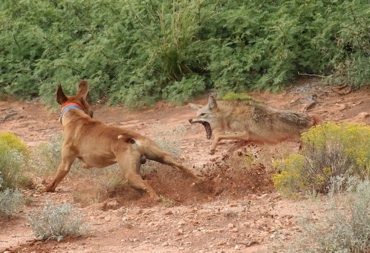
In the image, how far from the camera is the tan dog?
1163 centimetres

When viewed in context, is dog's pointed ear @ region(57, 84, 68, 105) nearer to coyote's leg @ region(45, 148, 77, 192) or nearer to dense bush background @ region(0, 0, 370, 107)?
coyote's leg @ region(45, 148, 77, 192)

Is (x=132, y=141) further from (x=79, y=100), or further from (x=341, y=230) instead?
(x=341, y=230)

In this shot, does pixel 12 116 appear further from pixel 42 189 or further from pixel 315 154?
pixel 315 154

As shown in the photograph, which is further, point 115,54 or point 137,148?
point 115,54

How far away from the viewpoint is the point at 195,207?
10.6 meters

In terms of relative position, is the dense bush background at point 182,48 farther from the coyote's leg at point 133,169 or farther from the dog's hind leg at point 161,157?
the coyote's leg at point 133,169

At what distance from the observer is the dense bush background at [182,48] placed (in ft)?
55.9

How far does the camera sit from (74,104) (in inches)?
511

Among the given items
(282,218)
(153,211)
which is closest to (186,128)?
(153,211)

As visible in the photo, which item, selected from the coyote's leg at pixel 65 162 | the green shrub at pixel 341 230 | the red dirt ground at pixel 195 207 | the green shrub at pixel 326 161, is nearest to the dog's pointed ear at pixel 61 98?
the coyote's leg at pixel 65 162

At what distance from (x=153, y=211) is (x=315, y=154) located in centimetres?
188

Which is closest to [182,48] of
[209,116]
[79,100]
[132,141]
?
[209,116]

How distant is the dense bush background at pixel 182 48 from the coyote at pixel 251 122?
349cm

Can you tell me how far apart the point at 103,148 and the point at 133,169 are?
23.6 inches
